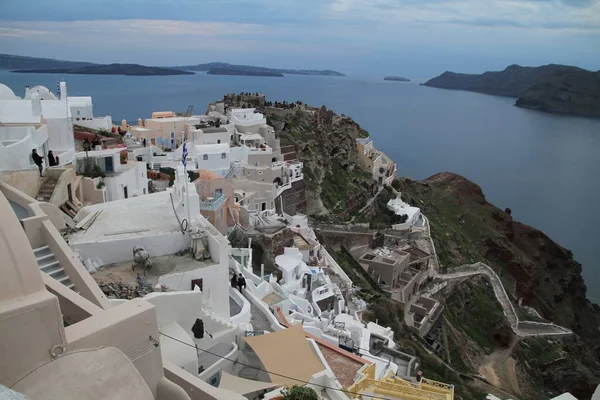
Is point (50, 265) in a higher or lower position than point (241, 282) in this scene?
higher

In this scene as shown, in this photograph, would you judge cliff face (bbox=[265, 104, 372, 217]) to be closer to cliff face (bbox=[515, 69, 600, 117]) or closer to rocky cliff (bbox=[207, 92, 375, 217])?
rocky cliff (bbox=[207, 92, 375, 217])

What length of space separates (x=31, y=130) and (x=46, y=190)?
2315mm

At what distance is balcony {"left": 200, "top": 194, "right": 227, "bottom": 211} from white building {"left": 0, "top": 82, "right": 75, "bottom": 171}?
5.19 metres

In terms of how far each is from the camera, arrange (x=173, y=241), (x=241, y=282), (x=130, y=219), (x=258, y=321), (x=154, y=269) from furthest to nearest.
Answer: (x=241, y=282) < (x=258, y=321) < (x=130, y=219) < (x=173, y=241) < (x=154, y=269)

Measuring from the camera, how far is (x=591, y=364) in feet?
117

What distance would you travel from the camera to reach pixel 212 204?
19.6 meters

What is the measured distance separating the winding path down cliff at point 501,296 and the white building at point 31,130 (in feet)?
80.3

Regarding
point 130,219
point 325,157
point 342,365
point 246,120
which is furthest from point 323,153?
point 342,365

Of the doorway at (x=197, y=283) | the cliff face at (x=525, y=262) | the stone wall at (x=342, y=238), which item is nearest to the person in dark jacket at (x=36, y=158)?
the doorway at (x=197, y=283)

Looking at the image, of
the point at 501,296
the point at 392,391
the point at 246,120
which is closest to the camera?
the point at 392,391

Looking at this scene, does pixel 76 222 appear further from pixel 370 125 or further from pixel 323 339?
pixel 370 125

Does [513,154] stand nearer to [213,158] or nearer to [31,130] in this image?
[213,158]

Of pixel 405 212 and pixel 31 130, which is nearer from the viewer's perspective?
pixel 31 130

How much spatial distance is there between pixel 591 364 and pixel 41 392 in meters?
41.2
